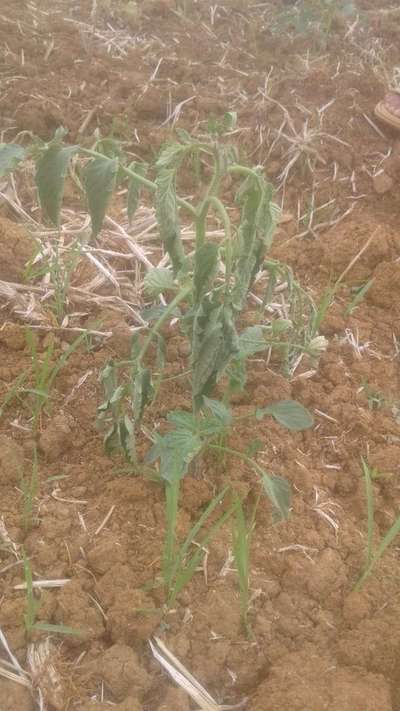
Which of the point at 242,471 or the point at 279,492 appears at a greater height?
the point at 279,492

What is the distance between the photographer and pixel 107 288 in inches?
83.4

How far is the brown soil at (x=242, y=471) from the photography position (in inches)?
54.7

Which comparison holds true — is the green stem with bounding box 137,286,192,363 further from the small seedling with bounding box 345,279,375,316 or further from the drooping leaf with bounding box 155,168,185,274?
the small seedling with bounding box 345,279,375,316

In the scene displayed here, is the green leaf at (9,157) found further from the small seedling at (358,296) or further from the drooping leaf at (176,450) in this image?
the small seedling at (358,296)

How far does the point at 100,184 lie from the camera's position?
4.15 feet

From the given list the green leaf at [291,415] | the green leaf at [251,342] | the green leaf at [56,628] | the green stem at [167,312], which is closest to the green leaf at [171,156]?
the green stem at [167,312]

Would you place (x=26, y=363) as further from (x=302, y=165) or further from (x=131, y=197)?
(x=302, y=165)

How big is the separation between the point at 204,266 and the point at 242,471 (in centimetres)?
55

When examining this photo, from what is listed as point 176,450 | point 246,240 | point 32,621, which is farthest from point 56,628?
point 246,240

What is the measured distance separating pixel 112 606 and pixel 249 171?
32.4 inches

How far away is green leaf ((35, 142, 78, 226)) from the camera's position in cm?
126

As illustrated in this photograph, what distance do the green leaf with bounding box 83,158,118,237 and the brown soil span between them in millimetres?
610

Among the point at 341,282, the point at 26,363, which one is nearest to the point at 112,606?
the point at 26,363

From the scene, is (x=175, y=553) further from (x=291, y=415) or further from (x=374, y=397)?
(x=374, y=397)
